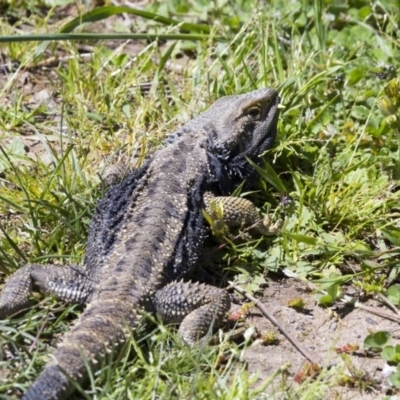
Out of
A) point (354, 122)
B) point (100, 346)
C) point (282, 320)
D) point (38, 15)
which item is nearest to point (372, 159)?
point (354, 122)

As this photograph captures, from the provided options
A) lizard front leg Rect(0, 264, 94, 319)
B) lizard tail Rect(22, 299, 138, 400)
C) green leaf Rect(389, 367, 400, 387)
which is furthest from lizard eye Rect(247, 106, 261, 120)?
green leaf Rect(389, 367, 400, 387)

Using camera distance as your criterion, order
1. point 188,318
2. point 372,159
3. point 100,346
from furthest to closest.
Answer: point 372,159
point 188,318
point 100,346

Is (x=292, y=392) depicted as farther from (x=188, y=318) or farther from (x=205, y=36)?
(x=205, y=36)

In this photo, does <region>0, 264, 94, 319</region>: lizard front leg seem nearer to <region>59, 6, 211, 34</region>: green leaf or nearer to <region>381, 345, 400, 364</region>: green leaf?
<region>381, 345, 400, 364</region>: green leaf

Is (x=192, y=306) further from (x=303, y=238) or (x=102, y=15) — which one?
(x=102, y=15)

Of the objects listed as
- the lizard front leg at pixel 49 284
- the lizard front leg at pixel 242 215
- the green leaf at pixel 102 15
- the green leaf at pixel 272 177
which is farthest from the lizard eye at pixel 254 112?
the lizard front leg at pixel 49 284

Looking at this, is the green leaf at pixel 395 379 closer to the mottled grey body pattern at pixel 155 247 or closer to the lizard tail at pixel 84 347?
the mottled grey body pattern at pixel 155 247
